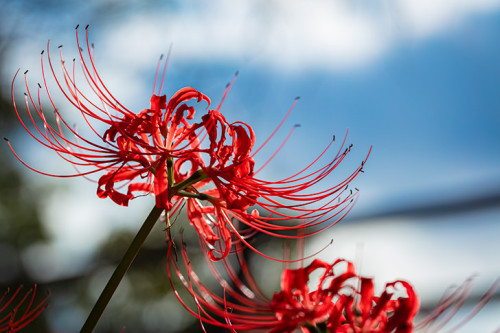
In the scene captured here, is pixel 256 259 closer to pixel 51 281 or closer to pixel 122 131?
pixel 51 281

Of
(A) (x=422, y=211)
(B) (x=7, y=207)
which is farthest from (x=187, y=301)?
(A) (x=422, y=211)

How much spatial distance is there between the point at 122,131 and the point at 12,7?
177 inches

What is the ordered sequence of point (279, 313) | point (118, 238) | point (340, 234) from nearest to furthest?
point (279, 313)
point (340, 234)
point (118, 238)

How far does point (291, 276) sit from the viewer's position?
2.67 ft

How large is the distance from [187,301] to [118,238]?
1.01m

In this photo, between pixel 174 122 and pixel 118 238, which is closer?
pixel 174 122

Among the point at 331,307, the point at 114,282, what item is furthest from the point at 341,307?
the point at 114,282

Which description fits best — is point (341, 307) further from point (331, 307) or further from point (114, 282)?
point (114, 282)

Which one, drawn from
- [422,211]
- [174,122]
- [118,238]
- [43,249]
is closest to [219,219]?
[174,122]

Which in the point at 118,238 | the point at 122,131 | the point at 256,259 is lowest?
the point at 118,238

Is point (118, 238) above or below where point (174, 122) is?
below

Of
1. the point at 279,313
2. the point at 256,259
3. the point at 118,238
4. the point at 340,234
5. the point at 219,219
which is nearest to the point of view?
the point at 279,313

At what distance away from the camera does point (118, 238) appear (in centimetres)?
521

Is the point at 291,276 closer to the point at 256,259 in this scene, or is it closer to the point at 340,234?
the point at 340,234
